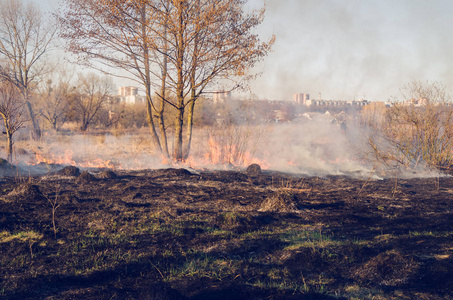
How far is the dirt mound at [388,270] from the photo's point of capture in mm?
4449

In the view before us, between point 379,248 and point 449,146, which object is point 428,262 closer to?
point 379,248

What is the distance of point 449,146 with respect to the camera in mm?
13172

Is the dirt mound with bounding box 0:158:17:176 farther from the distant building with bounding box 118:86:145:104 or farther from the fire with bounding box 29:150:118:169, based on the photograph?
the distant building with bounding box 118:86:145:104

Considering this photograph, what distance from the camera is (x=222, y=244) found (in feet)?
18.7

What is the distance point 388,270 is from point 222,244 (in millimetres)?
2347

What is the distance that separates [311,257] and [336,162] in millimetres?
13468

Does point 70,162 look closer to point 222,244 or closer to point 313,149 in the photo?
point 222,244

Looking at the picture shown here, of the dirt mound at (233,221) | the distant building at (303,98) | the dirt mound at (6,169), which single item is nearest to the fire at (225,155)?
the dirt mound at (6,169)

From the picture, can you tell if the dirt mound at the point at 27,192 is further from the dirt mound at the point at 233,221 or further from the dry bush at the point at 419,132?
the dry bush at the point at 419,132

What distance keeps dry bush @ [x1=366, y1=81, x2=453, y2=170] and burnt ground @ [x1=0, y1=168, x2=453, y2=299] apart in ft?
12.9

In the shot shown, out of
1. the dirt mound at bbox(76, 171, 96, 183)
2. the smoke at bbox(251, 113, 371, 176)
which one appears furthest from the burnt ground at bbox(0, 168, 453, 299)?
the smoke at bbox(251, 113, 371, 176)

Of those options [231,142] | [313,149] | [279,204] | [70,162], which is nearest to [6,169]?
[70,162]

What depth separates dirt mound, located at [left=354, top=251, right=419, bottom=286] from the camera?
175 inches

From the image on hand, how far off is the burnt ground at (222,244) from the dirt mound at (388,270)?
0.5 inches
